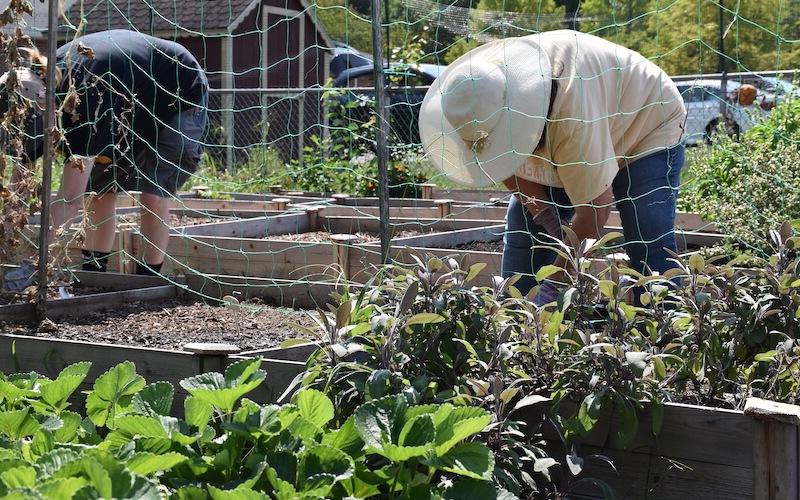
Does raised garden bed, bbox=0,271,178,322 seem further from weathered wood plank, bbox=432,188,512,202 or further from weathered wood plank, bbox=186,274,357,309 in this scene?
weathered wood plank, bbox=432,188,512,202

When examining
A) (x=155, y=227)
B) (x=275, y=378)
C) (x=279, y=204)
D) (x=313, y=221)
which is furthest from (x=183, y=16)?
(x=275, y=378)

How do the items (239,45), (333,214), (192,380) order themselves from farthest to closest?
1. (239,45)
2. (333,214)
3. (192,380)

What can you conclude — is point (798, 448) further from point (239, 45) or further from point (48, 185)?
point (239, 45)

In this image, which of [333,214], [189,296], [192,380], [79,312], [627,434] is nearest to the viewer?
[192,380]

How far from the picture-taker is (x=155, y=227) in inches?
202

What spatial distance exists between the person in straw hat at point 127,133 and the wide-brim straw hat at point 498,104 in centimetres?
181

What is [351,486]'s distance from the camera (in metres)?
1.80

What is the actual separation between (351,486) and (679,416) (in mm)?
776

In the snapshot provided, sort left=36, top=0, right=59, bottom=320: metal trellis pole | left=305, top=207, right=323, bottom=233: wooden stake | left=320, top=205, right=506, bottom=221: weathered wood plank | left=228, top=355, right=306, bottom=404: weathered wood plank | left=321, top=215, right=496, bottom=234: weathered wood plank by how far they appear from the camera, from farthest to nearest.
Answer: left=320, top=205, right=506, bottom=221: weathered wood plank → left=305, top=207, right=323, bottom=233: wooden stake → left=321, top=215, right=496, bottom=234: weathered wood plank → left=36, top=0, right=59, bottom=320: metal trellis pole → left=228, top=355, right=306, bottom=404: weathered wood plank

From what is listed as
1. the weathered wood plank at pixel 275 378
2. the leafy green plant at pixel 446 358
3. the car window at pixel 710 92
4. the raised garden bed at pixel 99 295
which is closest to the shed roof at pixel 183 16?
the car window at pixel 710 92

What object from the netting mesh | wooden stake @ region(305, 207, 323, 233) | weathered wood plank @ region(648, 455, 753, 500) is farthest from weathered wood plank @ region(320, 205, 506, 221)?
weathered wood plank @ region(648, 455, 753, 500)

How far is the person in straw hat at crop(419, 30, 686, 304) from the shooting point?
331cm

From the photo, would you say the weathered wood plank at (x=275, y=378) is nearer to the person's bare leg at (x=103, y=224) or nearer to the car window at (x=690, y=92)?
the car window at (x=690, y=92)

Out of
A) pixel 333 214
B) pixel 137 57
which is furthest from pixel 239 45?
pixel 137 57
